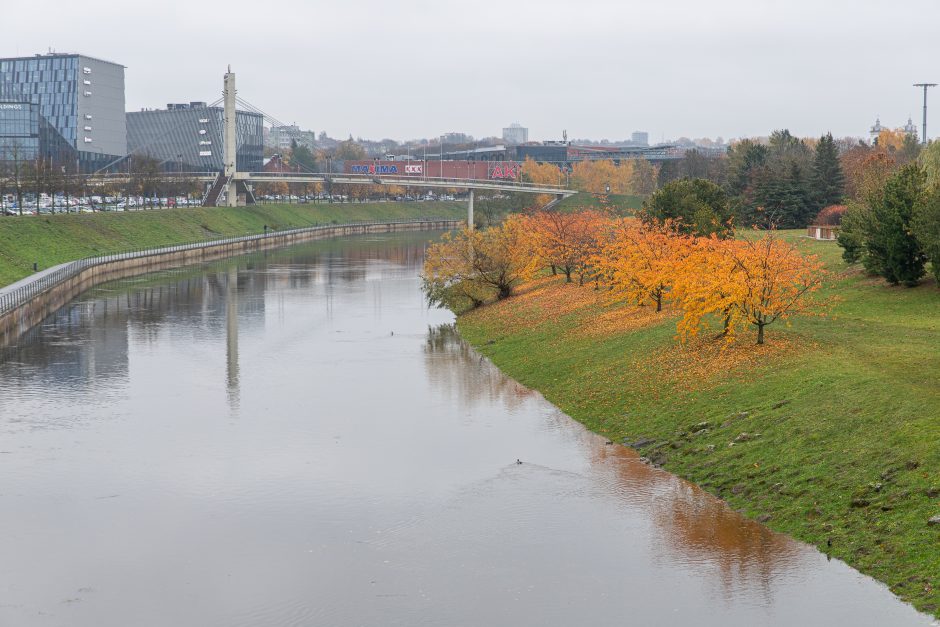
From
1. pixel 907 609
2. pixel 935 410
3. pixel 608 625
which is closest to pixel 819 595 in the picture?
pixel 907 609

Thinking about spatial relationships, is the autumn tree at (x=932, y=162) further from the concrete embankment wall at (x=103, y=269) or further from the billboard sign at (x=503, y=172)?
the billboard sign at (x=503, y=172)

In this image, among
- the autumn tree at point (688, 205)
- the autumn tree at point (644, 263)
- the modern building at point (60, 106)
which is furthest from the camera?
the modern building at point (60, 106)

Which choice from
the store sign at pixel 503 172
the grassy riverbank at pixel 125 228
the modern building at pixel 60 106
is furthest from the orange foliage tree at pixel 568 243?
the store sign at pixel 503 172

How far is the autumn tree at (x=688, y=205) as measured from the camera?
6037 cm

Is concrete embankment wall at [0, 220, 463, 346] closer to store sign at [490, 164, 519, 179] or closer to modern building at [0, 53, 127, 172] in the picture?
store sign at [490, 164, 519, 179]

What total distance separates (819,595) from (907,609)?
173cm

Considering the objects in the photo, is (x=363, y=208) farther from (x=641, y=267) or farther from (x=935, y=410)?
(x=935, y=410)

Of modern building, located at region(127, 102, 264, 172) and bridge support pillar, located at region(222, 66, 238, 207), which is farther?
modern building, located at region(127, 102, 264, 172)

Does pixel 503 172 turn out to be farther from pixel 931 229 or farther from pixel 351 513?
pixel 351 513

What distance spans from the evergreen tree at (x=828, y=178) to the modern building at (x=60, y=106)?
377ft

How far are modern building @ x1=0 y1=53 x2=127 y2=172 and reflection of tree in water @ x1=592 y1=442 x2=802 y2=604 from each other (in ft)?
491

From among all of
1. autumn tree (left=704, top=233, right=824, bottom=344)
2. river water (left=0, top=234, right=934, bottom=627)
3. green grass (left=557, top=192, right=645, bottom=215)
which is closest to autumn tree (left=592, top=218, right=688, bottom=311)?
autumn tree (left=704, top=233, right=824, bottom=344)

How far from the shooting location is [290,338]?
5600 centimetres

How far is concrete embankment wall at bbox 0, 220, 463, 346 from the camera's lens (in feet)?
192
